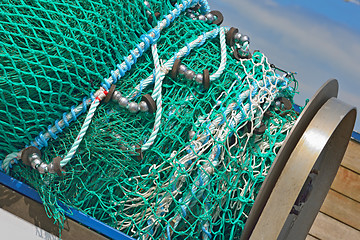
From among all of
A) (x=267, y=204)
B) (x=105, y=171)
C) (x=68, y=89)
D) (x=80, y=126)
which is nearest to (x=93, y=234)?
(x=105, y=171)

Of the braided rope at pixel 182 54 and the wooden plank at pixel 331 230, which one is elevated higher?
the braided rope at pixel 182 54

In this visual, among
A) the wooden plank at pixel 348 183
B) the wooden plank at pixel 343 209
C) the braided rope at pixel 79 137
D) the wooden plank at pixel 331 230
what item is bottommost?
the braided rope at pixel 79 137

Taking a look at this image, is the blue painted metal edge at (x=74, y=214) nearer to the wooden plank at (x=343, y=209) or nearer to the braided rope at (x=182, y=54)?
the braided rope at (x=182, y=54)

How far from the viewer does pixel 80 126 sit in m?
1.33

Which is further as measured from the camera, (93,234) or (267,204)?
(93,234)

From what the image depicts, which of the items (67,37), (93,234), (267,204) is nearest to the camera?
(267,204)

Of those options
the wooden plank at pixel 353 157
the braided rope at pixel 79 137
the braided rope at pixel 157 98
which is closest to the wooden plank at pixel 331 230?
the wooden plank at pixel 353 157

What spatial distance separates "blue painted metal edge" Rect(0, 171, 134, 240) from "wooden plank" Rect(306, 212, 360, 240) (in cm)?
166

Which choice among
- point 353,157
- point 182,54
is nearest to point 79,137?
point 182,54

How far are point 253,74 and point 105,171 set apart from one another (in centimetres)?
52

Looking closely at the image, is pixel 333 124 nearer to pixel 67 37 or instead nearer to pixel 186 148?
pixel 186 148

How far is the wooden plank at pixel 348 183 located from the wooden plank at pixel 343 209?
3cm

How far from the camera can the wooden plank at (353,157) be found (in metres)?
2.55

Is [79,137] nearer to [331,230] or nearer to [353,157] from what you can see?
[353,157]
